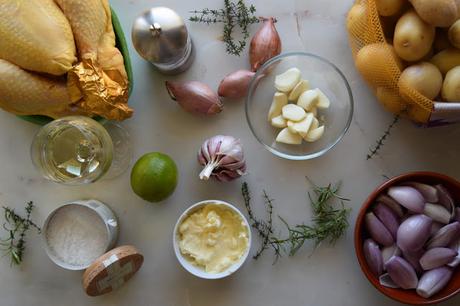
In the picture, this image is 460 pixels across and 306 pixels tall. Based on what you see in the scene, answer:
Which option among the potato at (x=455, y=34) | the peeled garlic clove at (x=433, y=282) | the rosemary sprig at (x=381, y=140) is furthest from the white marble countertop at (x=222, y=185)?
the potato at (x=455, y=34)

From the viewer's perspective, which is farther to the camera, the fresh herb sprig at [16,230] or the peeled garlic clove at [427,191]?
the fresh herb sprig at [16,230]

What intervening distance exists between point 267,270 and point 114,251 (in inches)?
12.6

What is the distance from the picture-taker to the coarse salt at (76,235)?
98 cm

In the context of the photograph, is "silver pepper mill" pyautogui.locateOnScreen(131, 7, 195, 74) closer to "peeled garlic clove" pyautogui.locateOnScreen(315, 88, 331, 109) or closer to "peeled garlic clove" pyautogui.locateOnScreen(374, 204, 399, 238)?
"peeled garlic clove" pyautogui.locateOnScreen(315, 88, 331, 109)

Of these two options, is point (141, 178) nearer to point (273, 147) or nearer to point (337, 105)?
point (273, 147)

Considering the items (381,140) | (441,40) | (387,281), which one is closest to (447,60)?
(441,40)

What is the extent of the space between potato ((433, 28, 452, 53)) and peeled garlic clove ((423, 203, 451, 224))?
30cm

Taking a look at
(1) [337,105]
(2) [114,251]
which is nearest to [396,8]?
(1) [337,105]

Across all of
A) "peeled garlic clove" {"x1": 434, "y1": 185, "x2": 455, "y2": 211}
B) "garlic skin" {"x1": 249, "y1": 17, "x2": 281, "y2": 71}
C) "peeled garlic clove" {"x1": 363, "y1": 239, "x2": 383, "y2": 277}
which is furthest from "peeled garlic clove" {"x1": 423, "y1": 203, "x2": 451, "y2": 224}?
"garlic skin" {"x1": 249, "y1": 17, "x2": 281, "y2": 71}

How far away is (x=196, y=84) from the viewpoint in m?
1.00

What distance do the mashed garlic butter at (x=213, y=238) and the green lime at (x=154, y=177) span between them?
80mm

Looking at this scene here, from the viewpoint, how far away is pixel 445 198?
935 mm

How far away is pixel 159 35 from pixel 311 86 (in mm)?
338

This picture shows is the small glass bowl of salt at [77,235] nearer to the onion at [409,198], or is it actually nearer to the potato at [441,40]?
the onion at [409,198]
